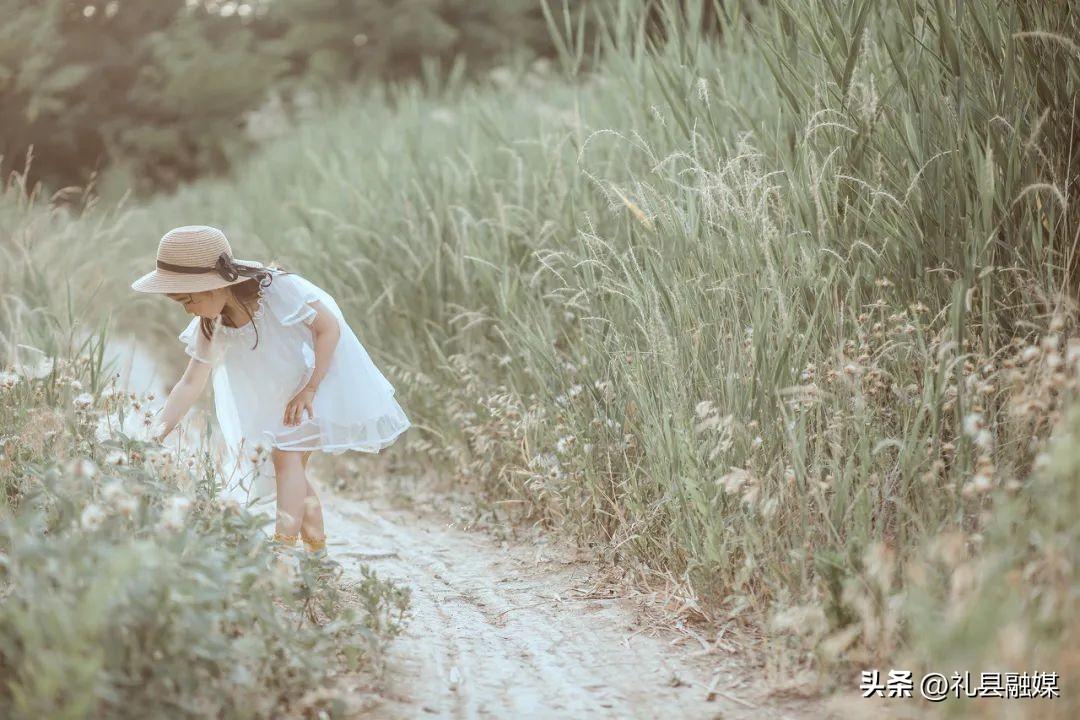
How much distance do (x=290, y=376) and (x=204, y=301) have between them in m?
0.39

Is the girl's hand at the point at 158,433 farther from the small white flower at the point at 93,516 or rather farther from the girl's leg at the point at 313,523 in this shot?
the small white flower at the point at 93,516

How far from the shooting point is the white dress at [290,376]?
3457mm

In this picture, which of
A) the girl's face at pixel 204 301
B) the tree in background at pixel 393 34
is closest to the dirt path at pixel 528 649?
the girl's face at pixel 204 301

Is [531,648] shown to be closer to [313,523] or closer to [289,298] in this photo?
[313,523]

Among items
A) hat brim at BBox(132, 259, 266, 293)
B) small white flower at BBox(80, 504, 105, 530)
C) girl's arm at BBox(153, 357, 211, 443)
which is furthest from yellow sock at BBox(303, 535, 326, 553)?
small white flower at BBox(80, 504, 105, 530)

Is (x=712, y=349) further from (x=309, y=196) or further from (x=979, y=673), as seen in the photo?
(x=309, y=196)

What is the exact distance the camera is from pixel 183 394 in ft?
10.9

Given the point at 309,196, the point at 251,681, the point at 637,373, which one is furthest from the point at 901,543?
the point at 309,196

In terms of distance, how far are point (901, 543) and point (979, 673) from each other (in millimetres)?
706

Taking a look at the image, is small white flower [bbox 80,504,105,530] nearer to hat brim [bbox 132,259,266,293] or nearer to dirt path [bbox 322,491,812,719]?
dirt path [bbox 322,491,812,719]

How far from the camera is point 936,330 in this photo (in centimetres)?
304

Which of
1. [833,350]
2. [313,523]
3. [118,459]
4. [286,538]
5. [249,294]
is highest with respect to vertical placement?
[249,294]

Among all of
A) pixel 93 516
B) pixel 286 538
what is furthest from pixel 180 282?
pixel 93 516

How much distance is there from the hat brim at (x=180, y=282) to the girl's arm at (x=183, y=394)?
27cm
